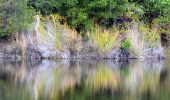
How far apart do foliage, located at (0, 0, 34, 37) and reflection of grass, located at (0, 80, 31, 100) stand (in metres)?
11.4

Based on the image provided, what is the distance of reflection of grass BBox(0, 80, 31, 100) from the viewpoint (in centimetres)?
1324

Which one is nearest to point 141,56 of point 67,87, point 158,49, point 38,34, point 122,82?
point 158,49

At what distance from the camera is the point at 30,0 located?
2969 cm

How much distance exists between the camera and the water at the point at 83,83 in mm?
14031

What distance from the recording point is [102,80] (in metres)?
18.0

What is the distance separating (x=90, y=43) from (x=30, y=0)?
177 inches

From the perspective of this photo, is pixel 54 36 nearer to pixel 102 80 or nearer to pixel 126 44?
pixel 126 44

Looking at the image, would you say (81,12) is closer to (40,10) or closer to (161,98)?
(40,10)

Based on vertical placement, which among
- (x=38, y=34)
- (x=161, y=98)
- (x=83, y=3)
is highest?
(x=83, y=3)

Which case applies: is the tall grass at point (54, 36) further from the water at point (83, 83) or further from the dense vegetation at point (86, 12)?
the water at point (83, 83)

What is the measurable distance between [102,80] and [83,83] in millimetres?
1378

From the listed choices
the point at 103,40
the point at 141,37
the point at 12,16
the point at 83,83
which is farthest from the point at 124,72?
the point at 141,37

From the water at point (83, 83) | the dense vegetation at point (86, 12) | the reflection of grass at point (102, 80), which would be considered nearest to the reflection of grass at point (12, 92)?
the water at point (83, 83)

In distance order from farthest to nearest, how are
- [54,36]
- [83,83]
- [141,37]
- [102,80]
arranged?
[141,37]
[54,36]
[102,80]
[83,83]
